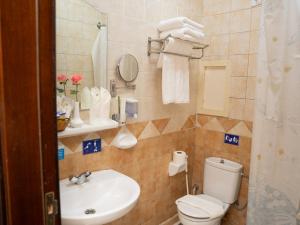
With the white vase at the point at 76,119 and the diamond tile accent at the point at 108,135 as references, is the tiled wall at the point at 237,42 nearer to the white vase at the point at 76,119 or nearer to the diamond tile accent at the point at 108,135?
the diamond tile accent at the point at 108,135

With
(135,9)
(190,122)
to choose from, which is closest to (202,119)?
(190,122)

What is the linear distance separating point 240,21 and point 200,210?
5.87ft

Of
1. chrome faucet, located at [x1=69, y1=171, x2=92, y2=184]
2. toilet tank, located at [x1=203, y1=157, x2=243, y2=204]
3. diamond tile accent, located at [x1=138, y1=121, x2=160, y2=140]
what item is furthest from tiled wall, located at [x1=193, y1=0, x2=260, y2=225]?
chrome faucet, located at [x1=69, y1=171, x2=92, y2=184]

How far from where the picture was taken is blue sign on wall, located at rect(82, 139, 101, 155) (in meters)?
Answer: 1.54

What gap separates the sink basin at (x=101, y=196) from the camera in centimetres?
122

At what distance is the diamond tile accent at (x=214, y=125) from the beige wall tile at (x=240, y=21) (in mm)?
915

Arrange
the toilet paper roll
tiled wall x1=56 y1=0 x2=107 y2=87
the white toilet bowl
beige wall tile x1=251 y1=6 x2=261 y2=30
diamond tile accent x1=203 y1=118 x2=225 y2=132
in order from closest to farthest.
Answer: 1. tiled wall x1=56 y1=0 x2=107 y2=87
2. the white toilet bowl
3. beige wall tile x1=251 y1=6 x2=261 y2=30
4. the toilet paper roll
5. diamond tile accent x1=203 y1=118 x2=225 y2=132

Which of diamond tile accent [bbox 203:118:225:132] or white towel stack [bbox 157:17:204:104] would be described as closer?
white towel stack [bbox 157:17:204:104]

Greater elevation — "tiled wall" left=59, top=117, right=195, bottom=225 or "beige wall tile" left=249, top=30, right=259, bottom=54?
"beige wall tile" left=249, top=30, right=259, bottom=54

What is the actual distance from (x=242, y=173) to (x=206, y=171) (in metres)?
0.34

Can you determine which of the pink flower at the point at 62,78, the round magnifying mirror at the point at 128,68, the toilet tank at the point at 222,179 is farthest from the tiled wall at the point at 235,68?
the pink flower at the point at 62,78

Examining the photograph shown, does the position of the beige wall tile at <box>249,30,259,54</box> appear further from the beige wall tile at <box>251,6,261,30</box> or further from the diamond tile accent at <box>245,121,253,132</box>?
the diamond tile accent at <box>245,121,253,132</box>

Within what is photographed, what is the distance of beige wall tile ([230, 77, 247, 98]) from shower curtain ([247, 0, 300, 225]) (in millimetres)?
729

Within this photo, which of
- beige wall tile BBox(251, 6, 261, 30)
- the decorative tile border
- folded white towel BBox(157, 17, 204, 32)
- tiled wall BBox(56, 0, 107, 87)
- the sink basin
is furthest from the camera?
beige wall tile BBox(251, 6, 261, 30)
